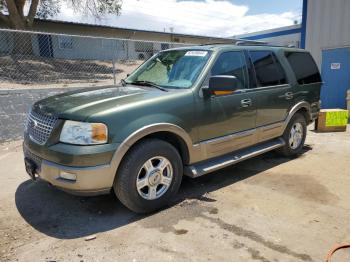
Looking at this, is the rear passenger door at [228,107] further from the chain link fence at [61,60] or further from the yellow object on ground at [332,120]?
the chain link fence at [61,60]

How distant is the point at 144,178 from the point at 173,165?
0.41m

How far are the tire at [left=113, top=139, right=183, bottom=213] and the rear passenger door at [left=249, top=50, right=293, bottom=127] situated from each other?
69.7 inches

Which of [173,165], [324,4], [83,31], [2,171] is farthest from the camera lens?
[83,31]

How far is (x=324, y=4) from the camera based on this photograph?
10922mm

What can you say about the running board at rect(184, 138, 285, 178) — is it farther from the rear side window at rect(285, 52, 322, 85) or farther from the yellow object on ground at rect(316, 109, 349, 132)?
the yellow object on ground at rect(316, 109, 349, 132)

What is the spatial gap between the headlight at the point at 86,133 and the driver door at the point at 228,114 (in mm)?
1279

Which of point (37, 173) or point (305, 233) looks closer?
point (305, 233)

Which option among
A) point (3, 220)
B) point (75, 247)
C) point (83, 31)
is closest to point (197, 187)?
point (75, 247)

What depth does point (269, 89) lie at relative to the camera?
5.18 m

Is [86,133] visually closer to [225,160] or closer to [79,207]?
[79,207]

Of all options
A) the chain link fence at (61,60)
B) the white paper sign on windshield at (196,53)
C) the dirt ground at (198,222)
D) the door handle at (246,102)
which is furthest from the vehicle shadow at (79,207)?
the chain link fence at (61,60)

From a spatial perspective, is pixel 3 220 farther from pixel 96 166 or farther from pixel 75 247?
pixel 96 166

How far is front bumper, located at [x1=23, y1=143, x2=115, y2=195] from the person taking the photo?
3275mm

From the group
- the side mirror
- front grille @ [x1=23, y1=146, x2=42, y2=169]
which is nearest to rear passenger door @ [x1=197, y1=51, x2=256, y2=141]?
the side mirror
